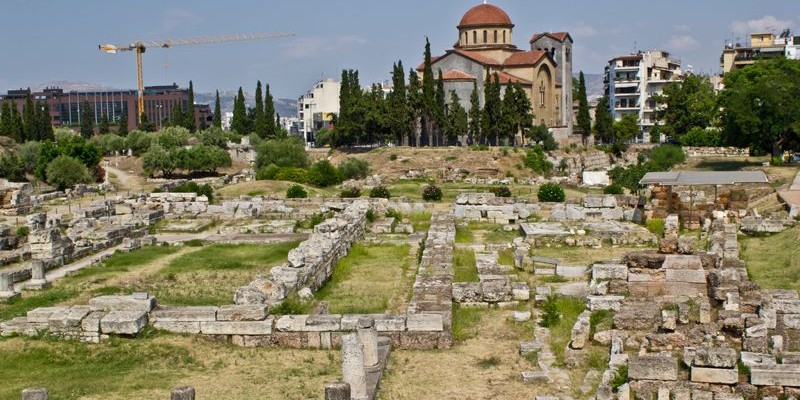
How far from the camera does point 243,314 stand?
1552cm

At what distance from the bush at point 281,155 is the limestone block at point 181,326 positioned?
42.6 metres

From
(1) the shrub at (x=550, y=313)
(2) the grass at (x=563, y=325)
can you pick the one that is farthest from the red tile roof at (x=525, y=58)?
(1) the shrub at (x=550, y=313)

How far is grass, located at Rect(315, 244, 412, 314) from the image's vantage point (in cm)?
1876

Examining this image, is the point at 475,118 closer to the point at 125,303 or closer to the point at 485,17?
the point at 485,17

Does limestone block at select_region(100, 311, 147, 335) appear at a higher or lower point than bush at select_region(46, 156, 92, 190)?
lower

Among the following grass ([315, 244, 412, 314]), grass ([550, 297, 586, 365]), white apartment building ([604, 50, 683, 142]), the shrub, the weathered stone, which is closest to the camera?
the weathered stone

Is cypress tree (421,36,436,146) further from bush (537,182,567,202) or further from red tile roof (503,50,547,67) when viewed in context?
bush (537,182,567,202)

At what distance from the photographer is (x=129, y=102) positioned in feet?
610

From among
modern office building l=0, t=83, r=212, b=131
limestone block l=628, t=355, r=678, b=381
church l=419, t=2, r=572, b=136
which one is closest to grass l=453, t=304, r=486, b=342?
limestone block l=628, t=355, r=678, b=381

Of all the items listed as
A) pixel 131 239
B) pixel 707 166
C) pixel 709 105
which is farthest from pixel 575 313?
pixel 709 105

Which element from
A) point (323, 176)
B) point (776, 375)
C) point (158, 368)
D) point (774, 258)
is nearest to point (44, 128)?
point (323, 176)

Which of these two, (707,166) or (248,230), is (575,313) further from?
(707,166)

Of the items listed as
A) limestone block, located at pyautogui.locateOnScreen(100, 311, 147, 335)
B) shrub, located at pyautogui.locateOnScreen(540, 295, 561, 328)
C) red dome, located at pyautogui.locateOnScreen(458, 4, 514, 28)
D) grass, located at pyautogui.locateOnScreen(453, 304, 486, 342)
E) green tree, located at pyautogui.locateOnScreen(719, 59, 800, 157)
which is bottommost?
grass, located at pyautogui.locateOnScreen(453, 304, 486, 342)

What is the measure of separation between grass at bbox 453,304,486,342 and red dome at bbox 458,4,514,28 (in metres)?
70.0
